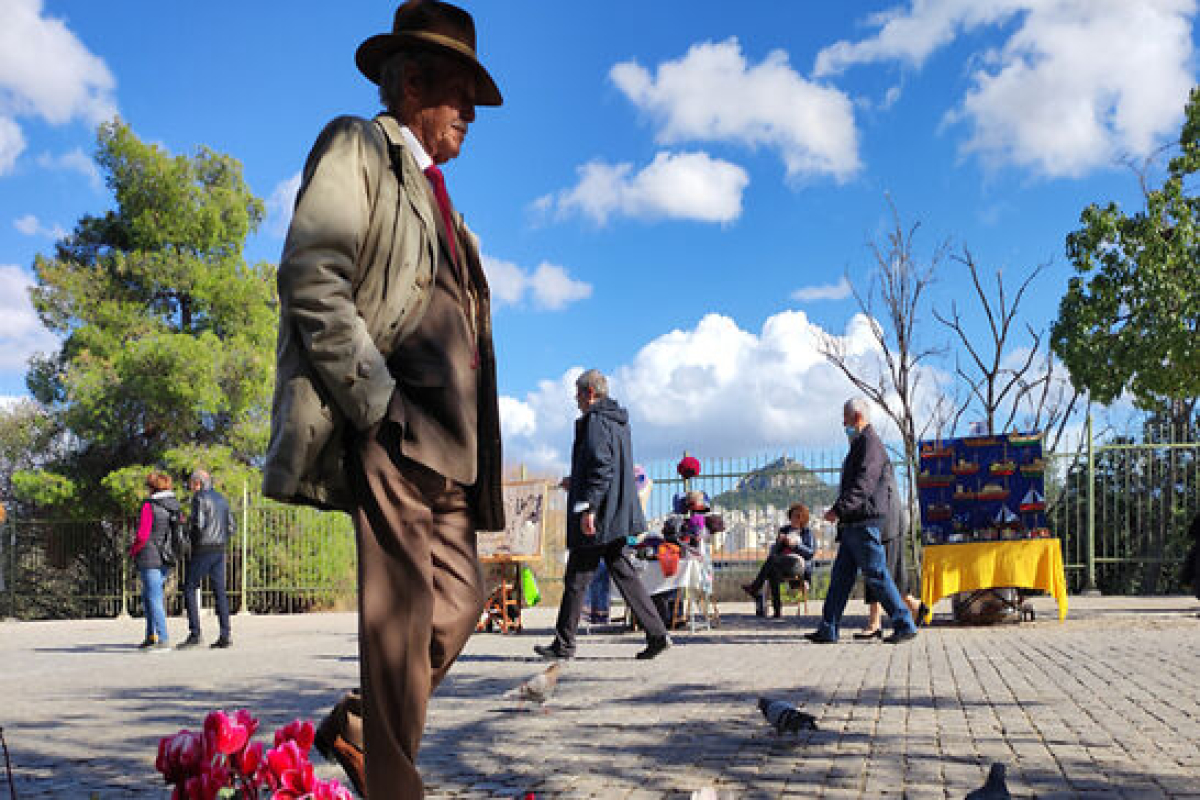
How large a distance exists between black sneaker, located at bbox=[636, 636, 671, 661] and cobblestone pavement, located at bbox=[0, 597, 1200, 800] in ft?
0.32

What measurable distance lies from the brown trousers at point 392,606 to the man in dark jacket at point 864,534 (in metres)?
7.64

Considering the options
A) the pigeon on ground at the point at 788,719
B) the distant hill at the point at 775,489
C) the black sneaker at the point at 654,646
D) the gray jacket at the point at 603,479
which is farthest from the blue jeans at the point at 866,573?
the distant hill at the point at 775,489

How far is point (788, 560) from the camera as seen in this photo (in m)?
15.4

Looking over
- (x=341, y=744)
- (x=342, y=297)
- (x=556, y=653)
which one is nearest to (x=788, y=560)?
(x=556, y=653)

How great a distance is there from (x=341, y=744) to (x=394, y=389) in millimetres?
1212

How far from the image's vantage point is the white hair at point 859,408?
35.3 ft

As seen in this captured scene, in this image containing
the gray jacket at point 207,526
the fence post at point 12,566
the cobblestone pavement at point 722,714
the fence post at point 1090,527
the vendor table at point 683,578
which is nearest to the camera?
the cobblestone pavement at point 722,714

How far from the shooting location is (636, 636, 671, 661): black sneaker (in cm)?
897

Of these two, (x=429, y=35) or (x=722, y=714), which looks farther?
(x=722, y=714)

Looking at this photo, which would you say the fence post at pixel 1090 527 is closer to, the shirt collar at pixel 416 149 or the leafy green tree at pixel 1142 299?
the leafy green tree at pixel 1142 299

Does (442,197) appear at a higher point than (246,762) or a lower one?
higher

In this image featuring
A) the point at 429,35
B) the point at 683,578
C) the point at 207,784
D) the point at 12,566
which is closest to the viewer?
the point at 207,784

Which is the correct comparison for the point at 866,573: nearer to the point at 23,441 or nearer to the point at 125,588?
the point at 125,588

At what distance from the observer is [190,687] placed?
8.12 meters
